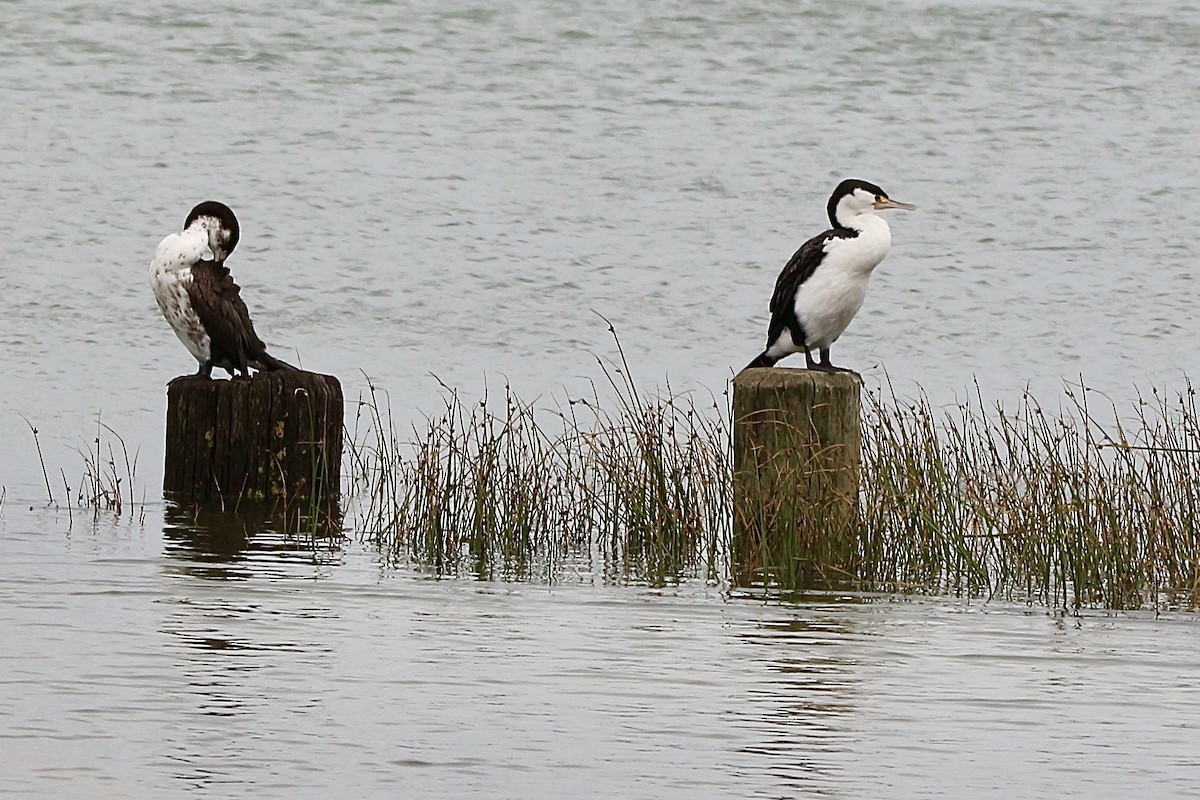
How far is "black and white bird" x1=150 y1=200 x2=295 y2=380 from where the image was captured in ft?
36.0

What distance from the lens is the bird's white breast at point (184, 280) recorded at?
1109 centimetres

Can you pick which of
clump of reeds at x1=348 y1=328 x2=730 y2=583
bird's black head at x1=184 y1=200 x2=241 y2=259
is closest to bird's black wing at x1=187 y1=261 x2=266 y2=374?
bird's black head at x1=184 y1=200 x2=241 y2=259

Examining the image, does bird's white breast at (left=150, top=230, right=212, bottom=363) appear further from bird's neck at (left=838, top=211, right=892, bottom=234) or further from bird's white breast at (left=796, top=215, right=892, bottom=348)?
bird's neck at (left=838, top=211, right=892, bottom=234)

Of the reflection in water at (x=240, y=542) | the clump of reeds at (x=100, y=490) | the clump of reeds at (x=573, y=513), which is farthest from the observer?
the clump of reeds at (x=100, y=490)

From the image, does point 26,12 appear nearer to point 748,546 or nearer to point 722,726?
point 748,546

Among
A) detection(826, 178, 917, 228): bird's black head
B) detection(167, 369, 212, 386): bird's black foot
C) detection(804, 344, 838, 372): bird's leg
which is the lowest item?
detection(167, 369, 212, 386): bird's black foot

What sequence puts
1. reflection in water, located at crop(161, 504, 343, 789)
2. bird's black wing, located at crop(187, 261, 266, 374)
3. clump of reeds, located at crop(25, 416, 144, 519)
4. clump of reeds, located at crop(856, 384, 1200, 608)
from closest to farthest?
reflection in water, located at crop(161, 504, 343, 789) < clump of reeds, located at crop(856, 384, 1200, 608) < bird's black wing, located at crop(187, 261, 266, 374) < clump of reeds, located at crop(25, 416, 144, 519)

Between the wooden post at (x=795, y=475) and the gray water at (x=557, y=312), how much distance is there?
503 millimetres

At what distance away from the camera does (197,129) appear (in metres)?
33.2

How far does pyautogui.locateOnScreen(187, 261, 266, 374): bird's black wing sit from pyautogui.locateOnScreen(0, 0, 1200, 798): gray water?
0.97 metres

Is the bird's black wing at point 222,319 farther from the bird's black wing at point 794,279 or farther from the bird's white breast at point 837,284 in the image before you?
the bird's white breast at point 837,284

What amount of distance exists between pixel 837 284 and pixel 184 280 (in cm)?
313

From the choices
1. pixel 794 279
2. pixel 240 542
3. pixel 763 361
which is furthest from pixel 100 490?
pixel 794 279

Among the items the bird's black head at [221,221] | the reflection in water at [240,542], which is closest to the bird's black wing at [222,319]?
the bird's black head at [221,221]
